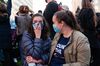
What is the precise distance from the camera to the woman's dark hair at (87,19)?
619 cm

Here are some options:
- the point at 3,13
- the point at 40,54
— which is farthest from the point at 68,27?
the point at 3,13

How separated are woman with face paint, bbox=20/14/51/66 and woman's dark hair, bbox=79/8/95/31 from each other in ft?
4.53

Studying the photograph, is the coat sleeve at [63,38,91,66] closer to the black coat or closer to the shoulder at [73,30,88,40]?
the shoulder at [73,30,88,40]

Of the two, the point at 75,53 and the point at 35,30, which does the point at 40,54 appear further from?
the point at 75,53

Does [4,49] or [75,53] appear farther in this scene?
[4,49]

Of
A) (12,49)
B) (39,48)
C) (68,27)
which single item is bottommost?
(12,49)

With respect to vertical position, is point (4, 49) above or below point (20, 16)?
below

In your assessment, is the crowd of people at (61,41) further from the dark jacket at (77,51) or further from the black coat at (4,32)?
the black coat at (4,32)

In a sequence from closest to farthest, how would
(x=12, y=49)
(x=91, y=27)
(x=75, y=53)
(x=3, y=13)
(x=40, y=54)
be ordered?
(x=75, y=53) < (x=40, y=54) < (x=91, y=27) < (x=3, y=13) < (x=12, y=49)

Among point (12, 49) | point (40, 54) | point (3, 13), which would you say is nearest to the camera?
point (40, 54)

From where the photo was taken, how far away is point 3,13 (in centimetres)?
702

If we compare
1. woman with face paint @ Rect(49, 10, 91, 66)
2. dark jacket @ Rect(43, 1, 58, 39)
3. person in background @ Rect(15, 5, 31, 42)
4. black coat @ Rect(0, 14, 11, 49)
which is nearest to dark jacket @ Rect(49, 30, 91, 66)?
woman with face paint @ Rect(49, 10, 91, 66)

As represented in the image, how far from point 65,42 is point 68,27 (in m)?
0.20

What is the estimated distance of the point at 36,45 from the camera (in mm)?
4898
